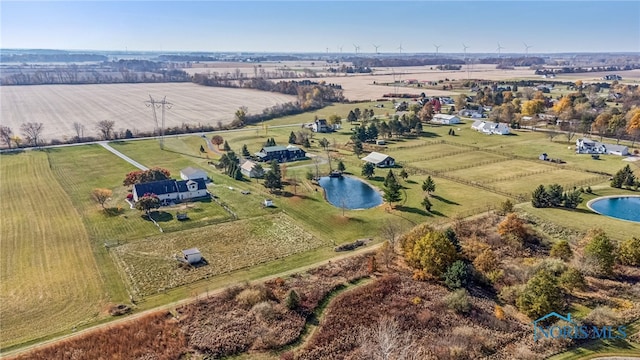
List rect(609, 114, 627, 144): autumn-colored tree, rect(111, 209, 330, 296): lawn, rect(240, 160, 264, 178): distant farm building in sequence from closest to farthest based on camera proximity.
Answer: rect(111, 209, 330, 296): lawn, rect(240, 160, 264, 178): distant farm building, rect(609, 114, 627, 144): autumn-colored tree

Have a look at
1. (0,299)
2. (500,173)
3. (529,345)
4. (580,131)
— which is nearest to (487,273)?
(529,345)

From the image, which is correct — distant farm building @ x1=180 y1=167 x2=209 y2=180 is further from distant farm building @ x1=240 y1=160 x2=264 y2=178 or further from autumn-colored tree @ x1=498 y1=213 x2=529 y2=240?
autumn-colored tree @ x1=498 y1=213 x2=529 y2=240

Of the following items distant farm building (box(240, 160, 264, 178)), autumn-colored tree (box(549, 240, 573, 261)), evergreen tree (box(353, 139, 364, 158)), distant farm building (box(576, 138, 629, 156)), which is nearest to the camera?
autumn-colored tree (box(549, 240, 573, 261))

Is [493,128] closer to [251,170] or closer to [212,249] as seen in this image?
[251,170]

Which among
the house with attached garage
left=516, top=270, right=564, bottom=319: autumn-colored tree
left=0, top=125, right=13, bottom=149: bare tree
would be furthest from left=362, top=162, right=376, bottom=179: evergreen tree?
left=0, top=125, right=13, bottom=149: bare tree

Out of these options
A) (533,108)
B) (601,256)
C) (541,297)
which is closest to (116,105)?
(533,108)
